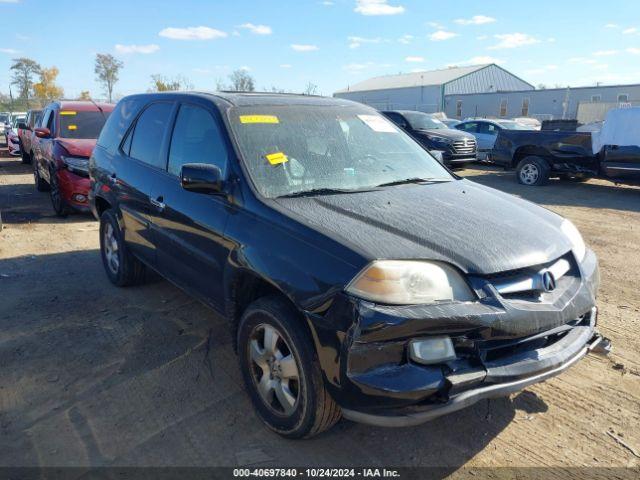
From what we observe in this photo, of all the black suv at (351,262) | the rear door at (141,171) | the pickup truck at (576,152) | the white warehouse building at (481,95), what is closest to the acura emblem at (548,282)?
the black suv at (351,262)

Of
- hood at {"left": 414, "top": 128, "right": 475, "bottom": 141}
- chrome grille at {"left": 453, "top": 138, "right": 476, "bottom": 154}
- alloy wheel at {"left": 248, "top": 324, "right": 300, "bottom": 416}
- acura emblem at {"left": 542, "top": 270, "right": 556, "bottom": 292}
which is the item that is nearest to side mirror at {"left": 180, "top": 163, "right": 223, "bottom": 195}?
alloy wheel at {"left": 248, "top": 324, "right": 300, "bottom": 416}

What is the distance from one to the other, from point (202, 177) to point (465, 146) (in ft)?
41.5

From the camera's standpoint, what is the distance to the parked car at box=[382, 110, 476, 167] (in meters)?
14.1

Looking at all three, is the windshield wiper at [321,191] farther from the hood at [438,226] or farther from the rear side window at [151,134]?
the rear side window at [151,134]

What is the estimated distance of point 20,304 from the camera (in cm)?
455

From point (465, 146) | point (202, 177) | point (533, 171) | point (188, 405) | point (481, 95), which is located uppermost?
point (481, 95)

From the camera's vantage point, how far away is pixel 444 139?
46.8 feet

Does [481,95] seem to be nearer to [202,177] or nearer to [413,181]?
[413,181]

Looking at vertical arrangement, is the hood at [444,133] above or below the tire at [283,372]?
above

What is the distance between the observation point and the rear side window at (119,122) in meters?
4.59

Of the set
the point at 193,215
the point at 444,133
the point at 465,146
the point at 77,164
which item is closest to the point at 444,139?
the point at 444,133

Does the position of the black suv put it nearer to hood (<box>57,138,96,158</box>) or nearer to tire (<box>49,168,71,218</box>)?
hood (<box>57,138,96,158</box>)

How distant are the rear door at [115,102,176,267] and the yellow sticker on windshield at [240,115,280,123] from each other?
2.92 ft

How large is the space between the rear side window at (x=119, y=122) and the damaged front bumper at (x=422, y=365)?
3.27 metres
